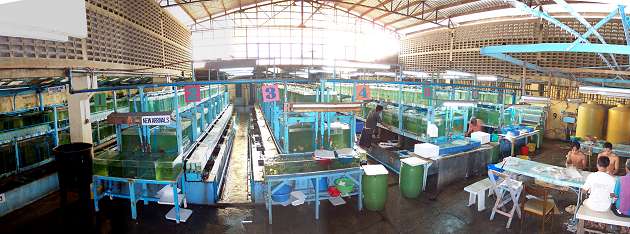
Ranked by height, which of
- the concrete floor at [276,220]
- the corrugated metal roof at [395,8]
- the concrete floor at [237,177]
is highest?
the corrugated metal roof at [395,8]

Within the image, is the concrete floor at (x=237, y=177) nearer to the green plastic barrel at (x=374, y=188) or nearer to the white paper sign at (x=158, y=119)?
the white paper sign at (x=158, y=119)

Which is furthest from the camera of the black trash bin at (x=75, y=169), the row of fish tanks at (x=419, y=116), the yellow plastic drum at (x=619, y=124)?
the yellow plastic drum at (x=619, y=124)

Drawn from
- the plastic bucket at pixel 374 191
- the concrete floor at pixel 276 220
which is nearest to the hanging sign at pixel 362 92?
the plastic bucket at pixel 374 191

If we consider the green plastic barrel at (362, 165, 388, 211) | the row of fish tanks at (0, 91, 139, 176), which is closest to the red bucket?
the green plastic barrel at (362, 165, 388, 211)

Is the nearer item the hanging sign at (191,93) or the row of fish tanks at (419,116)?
the hanging sign at (191,93)

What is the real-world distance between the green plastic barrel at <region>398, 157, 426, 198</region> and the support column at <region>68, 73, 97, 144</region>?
736 centimetres

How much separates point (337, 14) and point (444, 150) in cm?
1625

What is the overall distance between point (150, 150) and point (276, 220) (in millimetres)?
3464

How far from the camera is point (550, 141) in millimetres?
13750

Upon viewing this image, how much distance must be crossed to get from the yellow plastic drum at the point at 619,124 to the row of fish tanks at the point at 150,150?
48.7ft

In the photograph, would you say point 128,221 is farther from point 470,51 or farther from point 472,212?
point 470,51

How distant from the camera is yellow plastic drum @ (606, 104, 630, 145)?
1185cm

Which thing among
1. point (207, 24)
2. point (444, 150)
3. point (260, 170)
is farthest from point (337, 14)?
point (260, 170)

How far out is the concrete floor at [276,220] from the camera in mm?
6105
